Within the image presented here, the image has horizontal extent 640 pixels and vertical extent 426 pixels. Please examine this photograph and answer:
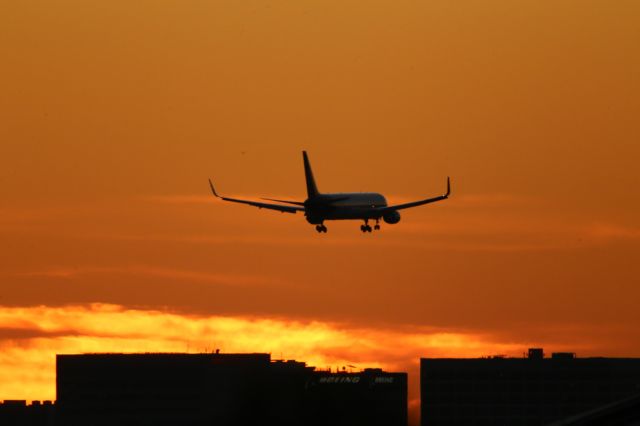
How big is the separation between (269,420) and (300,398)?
5125 mm

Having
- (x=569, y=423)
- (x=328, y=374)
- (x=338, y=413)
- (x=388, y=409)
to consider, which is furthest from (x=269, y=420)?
(x=328, y=374)

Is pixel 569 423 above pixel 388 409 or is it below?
below

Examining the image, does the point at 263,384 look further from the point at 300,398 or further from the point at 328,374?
the point at 328,374

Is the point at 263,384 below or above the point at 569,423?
above

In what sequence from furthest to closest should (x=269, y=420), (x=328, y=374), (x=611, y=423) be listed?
(x=328, y=374), (x=269, y=420), (x=611, y=423)

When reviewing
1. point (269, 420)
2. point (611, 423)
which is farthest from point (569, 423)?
point (269, 420)

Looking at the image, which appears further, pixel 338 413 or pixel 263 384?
pixel 263 384

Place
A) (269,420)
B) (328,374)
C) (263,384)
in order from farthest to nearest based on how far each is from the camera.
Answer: (328,374) → (263,384) → (269,420)

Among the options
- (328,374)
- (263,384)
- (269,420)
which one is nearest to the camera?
(269,420)

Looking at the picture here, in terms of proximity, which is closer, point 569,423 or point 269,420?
point 569,423

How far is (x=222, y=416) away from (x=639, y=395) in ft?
130

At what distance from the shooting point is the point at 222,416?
11831 centimetres

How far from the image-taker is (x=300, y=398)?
120 meters

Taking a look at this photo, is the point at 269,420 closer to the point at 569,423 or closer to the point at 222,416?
the point at 222,416
